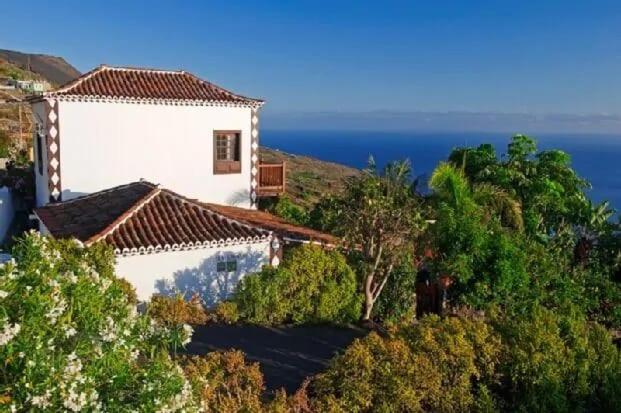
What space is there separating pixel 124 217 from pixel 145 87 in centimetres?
661

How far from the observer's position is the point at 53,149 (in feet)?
61.0

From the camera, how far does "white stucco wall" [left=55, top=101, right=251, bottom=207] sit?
19.0 metres

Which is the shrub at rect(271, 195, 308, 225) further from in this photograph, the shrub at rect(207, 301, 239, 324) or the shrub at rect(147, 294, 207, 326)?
the shrub at rect(147, 294, 207, 326)

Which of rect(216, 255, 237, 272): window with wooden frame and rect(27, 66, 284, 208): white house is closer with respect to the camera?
rect(216, 255, 237, 272): window with wooden frame

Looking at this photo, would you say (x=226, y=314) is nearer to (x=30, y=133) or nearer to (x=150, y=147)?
(x=150, y=147)

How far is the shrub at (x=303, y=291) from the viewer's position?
1484 centimetres

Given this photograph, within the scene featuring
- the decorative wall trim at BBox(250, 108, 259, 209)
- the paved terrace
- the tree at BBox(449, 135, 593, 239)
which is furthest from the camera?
the decorative wall trim at BBox(250, 108, 259, 209)

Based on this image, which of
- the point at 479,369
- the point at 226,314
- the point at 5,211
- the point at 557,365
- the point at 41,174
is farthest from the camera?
the point at 5,211

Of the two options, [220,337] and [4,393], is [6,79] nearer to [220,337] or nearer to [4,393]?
[220,337]

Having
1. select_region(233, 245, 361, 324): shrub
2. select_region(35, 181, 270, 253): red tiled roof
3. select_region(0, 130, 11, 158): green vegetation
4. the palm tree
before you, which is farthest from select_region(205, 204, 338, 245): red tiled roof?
select_region(0, 130, 11, 158): green vegetation

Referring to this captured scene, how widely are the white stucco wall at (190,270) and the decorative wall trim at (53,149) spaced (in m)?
5.85

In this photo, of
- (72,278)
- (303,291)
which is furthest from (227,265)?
(72,278)

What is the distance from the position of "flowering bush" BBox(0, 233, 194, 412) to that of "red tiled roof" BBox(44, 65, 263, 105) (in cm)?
1427

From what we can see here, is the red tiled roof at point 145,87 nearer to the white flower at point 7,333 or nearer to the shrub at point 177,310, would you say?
the shrub at point 177,310
